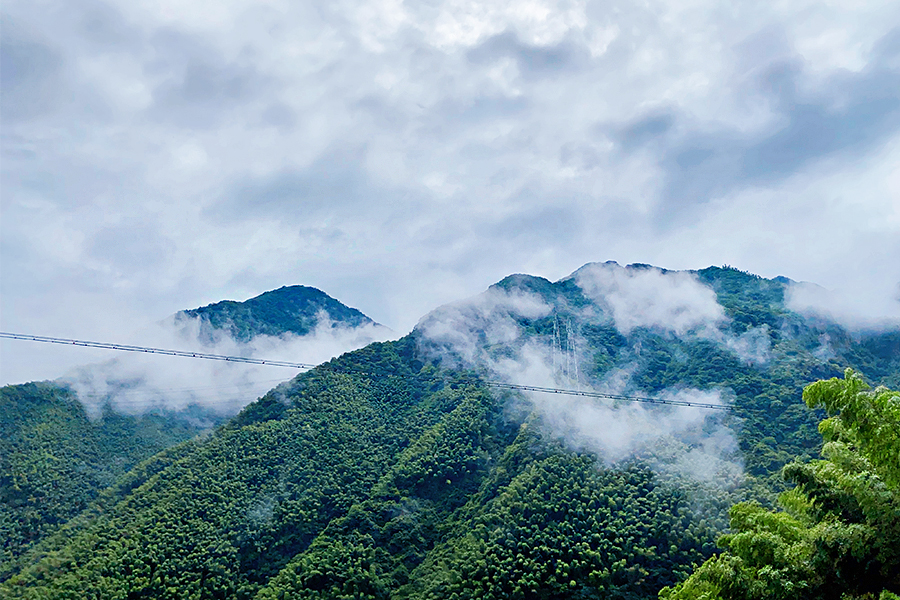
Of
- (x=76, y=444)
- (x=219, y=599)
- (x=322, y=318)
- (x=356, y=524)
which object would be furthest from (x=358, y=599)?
(x=322, y=318)

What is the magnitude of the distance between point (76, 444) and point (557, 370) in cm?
3988

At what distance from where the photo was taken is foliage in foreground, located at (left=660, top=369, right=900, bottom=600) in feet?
27.1

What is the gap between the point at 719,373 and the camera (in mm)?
51375

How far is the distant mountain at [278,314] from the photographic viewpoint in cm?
7694

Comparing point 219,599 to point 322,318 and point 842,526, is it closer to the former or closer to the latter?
point 842,526

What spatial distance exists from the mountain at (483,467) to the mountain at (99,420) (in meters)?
3.22

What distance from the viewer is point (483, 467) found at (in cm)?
4306

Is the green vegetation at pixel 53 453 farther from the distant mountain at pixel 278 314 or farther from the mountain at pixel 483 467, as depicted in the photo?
the distant mountain at pixel 278 314

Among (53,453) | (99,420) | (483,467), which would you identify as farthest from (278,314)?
(483,467)

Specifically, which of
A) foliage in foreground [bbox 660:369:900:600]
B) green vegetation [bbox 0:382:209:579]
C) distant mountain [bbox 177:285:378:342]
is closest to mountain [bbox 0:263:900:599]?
green vegetation [bbox 0:382:209:579]

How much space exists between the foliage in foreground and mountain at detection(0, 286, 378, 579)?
143 feet

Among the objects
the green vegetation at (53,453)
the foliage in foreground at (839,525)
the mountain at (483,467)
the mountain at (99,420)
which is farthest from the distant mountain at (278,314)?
the foliage in foreground at (839,525)

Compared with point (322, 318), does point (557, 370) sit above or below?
below

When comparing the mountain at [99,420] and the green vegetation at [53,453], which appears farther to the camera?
the mountain at [99,420]
